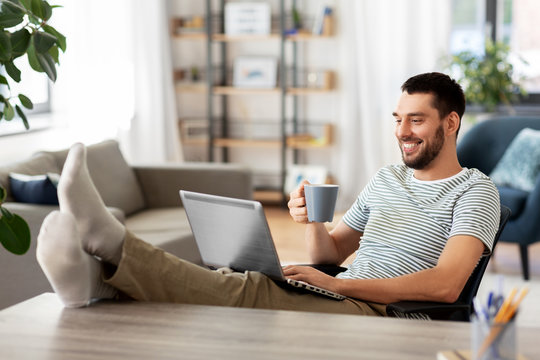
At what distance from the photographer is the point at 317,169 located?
600 centimetres

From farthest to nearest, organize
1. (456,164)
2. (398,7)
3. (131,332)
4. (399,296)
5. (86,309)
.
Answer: (398,7) → (456,164) → (399,296) → (86,309) → (131,332)

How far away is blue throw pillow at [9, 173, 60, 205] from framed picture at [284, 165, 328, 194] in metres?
2.75

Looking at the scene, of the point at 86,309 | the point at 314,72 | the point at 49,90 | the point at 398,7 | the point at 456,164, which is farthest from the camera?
the point at 314,72

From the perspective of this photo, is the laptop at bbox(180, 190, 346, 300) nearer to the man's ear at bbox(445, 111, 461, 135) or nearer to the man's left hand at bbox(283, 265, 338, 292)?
the man's left hand at bbox(283, 265, 338, 292)

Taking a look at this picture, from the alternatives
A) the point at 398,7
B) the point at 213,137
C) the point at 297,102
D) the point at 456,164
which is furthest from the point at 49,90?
the point at 456,164

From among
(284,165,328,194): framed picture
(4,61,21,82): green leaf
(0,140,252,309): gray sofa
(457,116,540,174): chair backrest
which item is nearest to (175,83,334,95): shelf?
(284,165,328,194): framed picture

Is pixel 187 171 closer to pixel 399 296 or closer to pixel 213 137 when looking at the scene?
pixel 213 137

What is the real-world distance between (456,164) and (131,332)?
1093 mm

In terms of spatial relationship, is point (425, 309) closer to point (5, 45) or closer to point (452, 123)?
point (452, 123)

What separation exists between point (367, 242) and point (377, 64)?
369cm

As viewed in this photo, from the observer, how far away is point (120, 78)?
18.2ft

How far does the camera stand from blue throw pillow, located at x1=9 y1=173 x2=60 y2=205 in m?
3.34

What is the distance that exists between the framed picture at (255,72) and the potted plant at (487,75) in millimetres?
1320

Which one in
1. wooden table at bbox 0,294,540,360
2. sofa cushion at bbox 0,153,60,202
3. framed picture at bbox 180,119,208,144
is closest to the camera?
wooden table at bbox 0,294,540,360
